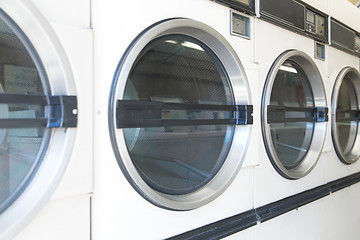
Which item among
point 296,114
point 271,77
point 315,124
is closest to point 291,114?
point 296,114

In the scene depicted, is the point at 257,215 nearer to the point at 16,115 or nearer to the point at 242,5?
the point at 242,5

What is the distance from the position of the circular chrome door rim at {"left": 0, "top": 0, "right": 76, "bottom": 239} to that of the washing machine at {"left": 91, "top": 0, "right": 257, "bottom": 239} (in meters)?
0.10

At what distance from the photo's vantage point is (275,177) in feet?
4.44

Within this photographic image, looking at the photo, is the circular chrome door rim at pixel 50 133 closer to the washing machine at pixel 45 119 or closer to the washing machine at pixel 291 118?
the washing machine at pixel 45 119

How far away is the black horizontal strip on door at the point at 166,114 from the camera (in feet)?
2.67

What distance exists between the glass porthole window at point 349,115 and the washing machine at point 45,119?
182 centimetres

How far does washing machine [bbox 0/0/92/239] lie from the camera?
25.7 inches

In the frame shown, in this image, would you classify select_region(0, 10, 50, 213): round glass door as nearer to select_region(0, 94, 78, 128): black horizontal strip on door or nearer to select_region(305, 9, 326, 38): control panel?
select_region(0, 94, 78, 128): black horizontal strip on door

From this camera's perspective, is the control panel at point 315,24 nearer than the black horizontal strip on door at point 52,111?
No

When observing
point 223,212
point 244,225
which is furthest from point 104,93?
point 244,225

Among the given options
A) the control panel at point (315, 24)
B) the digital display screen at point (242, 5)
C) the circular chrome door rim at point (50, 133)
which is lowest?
the circular chrome door rim at point (50, 133)

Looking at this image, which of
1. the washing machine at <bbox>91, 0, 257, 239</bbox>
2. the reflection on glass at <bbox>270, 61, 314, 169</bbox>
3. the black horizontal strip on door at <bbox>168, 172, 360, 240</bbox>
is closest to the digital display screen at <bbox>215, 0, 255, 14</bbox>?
the washing machine at <bbox>91, 0, 257, 239</bbox>

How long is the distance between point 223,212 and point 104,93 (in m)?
0.67

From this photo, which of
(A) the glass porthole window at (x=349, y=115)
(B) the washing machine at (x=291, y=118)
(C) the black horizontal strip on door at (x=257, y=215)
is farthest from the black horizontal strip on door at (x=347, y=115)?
(C) the black horizontal strip on door at (x=257, y=215)
